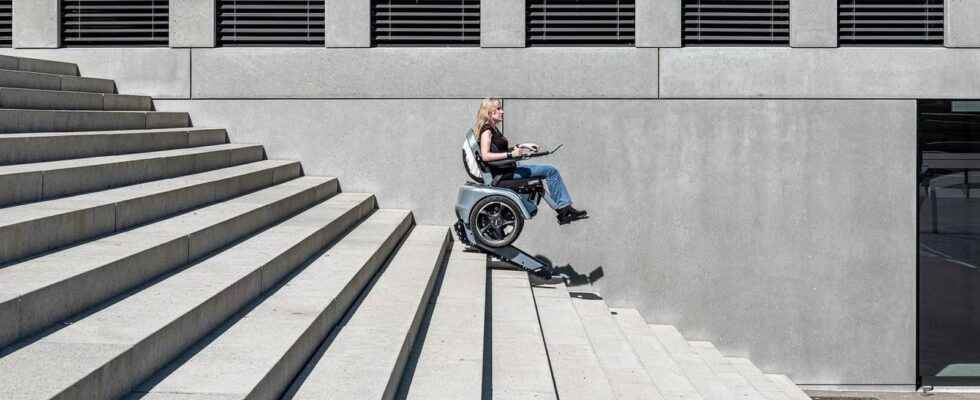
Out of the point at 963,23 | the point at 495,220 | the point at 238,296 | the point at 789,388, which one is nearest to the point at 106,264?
the point at 238,296

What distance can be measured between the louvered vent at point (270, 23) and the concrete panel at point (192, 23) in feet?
0.48

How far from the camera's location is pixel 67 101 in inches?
351

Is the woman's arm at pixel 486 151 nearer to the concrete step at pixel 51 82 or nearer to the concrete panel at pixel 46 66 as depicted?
the concrete step at pixel 51 82

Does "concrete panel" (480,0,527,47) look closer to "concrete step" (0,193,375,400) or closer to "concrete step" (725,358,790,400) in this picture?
"concrete step" (725,358,790,400)

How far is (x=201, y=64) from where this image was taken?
37.4 ft

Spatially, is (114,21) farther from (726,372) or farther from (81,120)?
(726,372)

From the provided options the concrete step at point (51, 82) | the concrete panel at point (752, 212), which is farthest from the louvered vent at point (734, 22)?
the concrete step at point (51, 82)

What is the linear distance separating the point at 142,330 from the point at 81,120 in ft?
16.1

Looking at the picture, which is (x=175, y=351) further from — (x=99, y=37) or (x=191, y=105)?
(x=99, y=37)

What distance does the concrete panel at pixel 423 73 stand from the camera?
1114 centimetres

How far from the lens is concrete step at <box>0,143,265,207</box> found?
5.69 metres

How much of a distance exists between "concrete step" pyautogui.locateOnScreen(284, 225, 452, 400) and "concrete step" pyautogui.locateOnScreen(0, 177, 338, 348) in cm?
101

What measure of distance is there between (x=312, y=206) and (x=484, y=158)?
6.25 feet

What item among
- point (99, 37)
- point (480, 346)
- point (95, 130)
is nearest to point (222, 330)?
point (480, 346)
